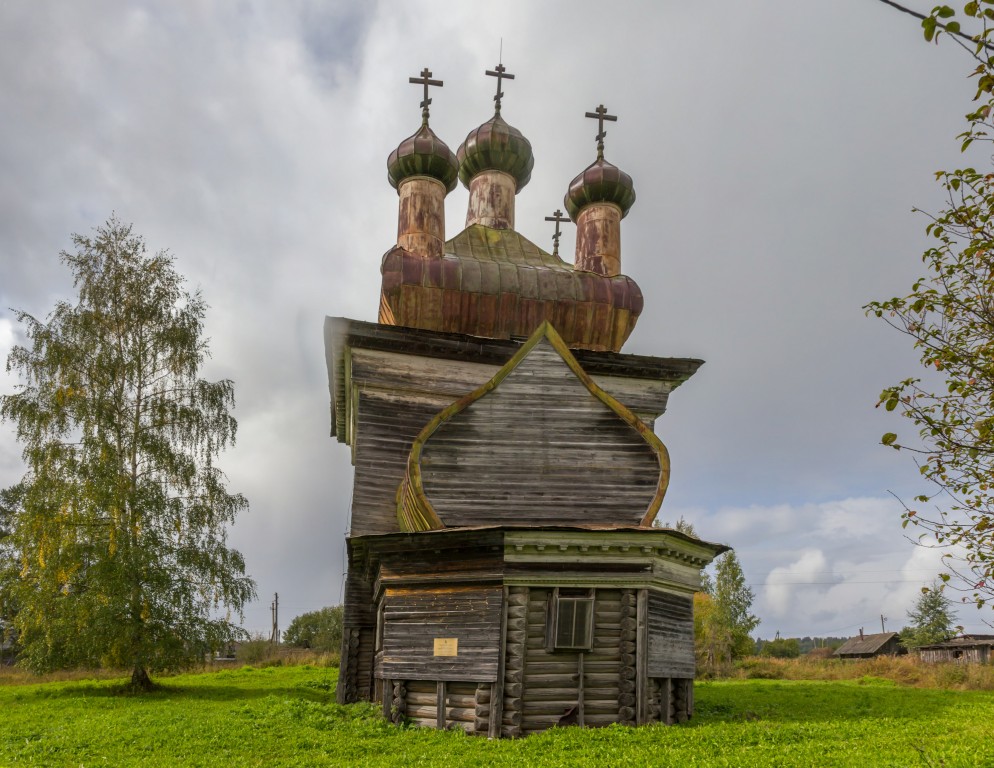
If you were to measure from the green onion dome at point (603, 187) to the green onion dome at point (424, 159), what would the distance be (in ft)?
11.5

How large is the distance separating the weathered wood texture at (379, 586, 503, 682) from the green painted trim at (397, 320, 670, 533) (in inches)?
46.4

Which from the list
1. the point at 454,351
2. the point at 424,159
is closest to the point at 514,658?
the point at 454,351

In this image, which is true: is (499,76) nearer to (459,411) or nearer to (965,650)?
(459,411)

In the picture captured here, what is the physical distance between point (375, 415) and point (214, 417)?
8809mm

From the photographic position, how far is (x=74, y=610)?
19062 mm

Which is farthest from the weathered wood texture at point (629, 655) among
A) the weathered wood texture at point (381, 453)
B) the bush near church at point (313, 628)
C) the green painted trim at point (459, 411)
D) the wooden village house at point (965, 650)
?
the bush near church at point (313, 628)

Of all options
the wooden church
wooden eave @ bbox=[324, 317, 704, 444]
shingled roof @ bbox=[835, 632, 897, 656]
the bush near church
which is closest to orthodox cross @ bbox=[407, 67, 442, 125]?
the wooden church

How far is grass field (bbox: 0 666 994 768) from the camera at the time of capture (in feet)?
30.0

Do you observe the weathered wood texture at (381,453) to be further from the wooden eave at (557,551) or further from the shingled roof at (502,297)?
the wooden eave at (557,551)

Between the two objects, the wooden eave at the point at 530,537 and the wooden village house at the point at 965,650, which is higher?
the wooden eave at the point at 530,537

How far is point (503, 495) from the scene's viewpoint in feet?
43.8

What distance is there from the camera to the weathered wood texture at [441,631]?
11.5 m

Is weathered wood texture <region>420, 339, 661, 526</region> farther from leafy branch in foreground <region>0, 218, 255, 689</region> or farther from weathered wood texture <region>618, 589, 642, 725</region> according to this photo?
leafy branch in foreground <region>0, 218, 255, 689</region>

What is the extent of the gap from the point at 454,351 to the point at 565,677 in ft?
25.3
